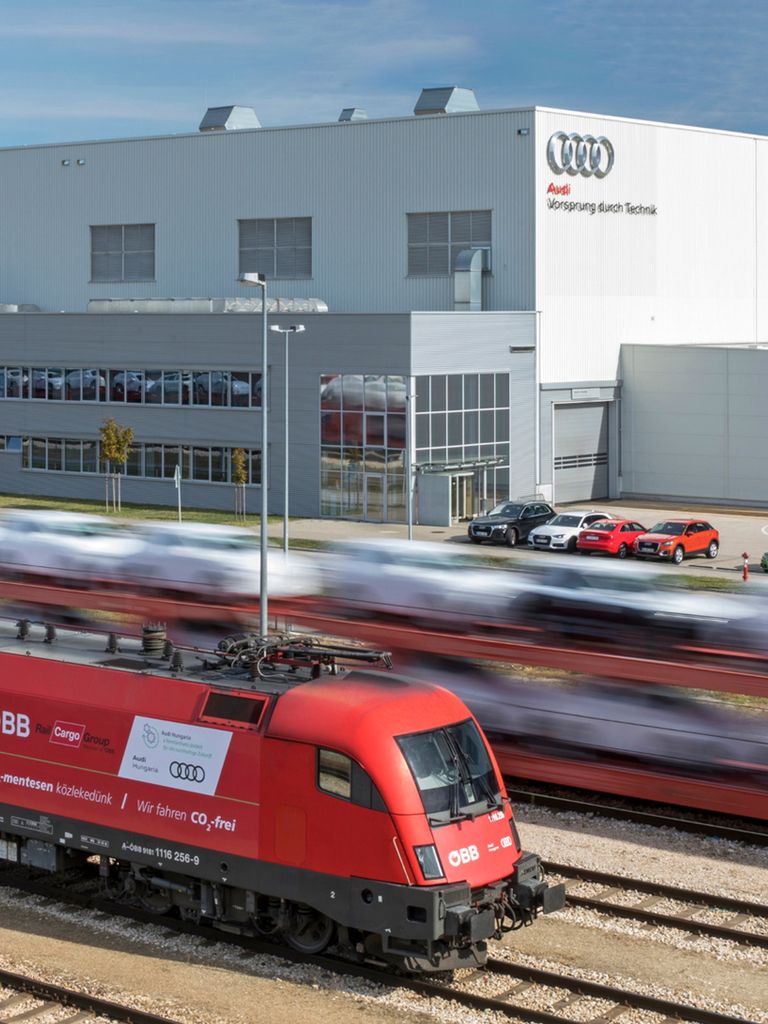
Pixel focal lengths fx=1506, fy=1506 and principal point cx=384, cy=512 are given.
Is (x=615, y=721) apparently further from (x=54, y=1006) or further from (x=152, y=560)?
(x=152, y=560)

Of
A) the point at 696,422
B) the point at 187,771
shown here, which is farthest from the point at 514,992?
the point at 696,422

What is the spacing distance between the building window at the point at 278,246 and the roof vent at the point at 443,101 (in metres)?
7.07

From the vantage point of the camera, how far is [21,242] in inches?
2827

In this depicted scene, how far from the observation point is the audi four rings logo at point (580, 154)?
58.7 metres

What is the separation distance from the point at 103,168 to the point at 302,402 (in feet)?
64.3

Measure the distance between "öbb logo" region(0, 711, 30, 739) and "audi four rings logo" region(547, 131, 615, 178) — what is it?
153 ft

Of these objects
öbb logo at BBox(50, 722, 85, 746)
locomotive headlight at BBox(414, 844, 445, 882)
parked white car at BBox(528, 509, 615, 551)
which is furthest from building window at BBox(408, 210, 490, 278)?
locomotive headlight at BBox(414, 844, 445, 882)

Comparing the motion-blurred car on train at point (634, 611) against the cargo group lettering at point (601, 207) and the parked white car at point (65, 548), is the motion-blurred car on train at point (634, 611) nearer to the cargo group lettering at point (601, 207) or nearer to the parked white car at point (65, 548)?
the parked white car at point (65, 548)

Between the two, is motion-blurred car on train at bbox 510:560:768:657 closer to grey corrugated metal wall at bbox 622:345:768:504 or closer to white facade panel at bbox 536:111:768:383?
white facade panel at bbox 536:111:768:383

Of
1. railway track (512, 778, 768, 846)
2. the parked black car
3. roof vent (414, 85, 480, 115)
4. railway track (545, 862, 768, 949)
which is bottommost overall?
railway track (545, 862, 768, 949)

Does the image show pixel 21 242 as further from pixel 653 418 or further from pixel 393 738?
pixel 393 738

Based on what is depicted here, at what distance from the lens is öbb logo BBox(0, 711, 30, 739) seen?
51.7ft

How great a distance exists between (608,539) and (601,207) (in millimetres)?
18882

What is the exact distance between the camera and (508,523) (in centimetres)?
5000
